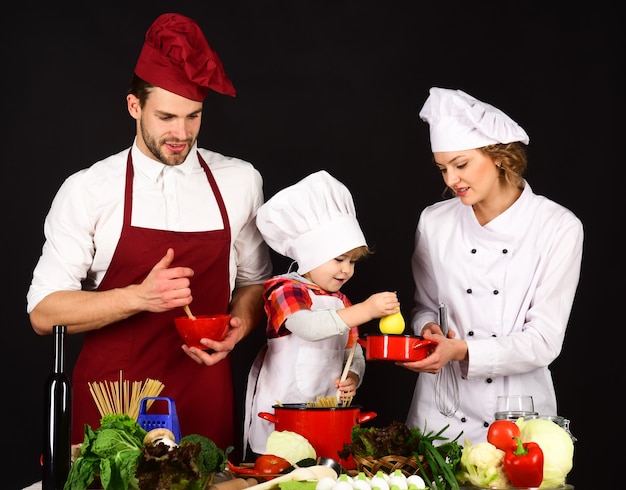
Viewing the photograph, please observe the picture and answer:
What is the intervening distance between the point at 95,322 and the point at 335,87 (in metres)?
1.76

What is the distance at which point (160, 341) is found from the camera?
308cm

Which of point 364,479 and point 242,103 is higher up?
point 242,103

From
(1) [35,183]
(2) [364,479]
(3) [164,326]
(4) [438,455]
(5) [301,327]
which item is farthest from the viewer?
(1) [35,183]

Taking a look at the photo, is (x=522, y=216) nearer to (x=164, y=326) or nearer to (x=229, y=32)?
(x=164, y=326)

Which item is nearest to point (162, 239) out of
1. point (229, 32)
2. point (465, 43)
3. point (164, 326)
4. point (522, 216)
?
point (164, 326)

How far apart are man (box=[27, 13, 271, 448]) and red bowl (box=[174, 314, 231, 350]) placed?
113mm

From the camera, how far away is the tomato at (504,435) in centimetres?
215

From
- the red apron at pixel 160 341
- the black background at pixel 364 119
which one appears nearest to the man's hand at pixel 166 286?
the red apron at pixel 160 341

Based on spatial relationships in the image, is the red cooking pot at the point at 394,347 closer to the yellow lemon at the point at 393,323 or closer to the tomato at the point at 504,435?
the yellow lemon at the point at 393,323

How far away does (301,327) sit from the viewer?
2883 millimetres

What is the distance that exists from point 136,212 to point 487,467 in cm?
147

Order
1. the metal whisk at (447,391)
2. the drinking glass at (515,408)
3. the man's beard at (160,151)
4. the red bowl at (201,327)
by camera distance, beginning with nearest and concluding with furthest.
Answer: the drinking glass at (515,408), the red bowl at (201,327), the man's beard at (160,151), the metal whisk at (447,391)

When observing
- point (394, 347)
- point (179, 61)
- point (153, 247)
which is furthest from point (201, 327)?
point (179, 61)

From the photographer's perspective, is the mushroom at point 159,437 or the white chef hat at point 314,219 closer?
the mushroom at point 159,437
